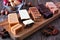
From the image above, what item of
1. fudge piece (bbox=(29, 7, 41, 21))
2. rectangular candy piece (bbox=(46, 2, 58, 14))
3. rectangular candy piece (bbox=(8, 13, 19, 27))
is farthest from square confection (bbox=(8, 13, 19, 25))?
rectangular candy piece (bbox=(46, 2, 58, 14))

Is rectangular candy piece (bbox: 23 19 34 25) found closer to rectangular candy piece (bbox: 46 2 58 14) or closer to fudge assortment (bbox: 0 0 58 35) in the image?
fudge assortment (bbox: 0 0 58 35)

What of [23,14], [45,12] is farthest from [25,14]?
[45,12]

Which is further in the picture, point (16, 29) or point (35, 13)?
point (35, 13)

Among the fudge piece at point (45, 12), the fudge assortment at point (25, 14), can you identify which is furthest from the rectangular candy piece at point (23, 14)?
the fudge piece at point (45, 12)

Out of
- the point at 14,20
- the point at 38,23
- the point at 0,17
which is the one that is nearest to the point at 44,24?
the point at 38,23

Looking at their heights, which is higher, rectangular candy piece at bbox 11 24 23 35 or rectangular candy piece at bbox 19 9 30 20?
rectangular candy piece at bbox 19 9 30 20

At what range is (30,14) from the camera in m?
1.16

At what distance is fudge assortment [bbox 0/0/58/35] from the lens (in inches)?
40.1

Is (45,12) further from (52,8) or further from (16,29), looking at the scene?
(16,29)

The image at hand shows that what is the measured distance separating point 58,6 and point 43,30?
28 cm

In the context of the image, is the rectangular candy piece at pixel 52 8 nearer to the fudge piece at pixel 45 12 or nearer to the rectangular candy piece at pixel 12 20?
the fudge piece at pixel 45 12

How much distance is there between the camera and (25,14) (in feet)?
3.60

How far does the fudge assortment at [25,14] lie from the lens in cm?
102

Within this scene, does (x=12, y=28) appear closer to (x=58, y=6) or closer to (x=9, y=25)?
(x=9, y=25)
